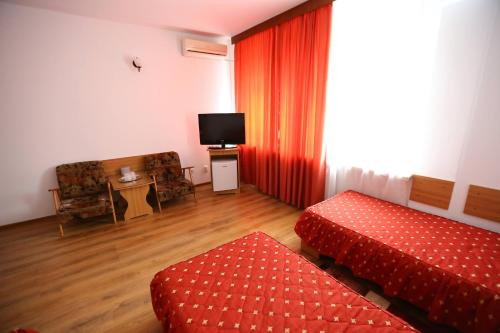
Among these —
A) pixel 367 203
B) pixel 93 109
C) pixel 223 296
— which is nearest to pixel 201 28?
pixel 93 109

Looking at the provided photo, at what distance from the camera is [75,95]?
10.9 ft

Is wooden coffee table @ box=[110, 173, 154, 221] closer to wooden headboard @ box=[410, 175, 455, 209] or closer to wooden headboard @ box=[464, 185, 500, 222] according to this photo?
wooden headboard @ box=[410, 175, 455, 209]

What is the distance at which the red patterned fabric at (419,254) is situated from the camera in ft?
4.64

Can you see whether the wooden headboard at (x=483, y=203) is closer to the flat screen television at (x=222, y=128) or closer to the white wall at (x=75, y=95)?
the flat screen television at (x=222, y=128)

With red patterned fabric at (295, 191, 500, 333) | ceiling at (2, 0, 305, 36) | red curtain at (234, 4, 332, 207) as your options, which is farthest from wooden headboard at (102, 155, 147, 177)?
red patterned fabric at (295, 191, 500, 333)

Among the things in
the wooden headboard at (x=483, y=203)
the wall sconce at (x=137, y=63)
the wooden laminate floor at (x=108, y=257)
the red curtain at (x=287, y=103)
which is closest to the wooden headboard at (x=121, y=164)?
the wooden laminate floor at (x=108, y=257)

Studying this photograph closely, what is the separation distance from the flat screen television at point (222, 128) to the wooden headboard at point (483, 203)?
9.79 feet

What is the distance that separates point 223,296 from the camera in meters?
1.35

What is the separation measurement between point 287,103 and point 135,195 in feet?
8.47

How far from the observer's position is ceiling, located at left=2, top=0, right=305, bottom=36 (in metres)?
2.82

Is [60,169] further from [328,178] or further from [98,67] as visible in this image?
[328,178]

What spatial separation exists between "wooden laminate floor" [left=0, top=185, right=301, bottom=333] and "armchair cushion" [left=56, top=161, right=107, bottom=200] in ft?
1.55

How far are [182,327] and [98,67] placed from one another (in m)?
3.71

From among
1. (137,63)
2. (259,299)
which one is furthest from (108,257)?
(137,63)
